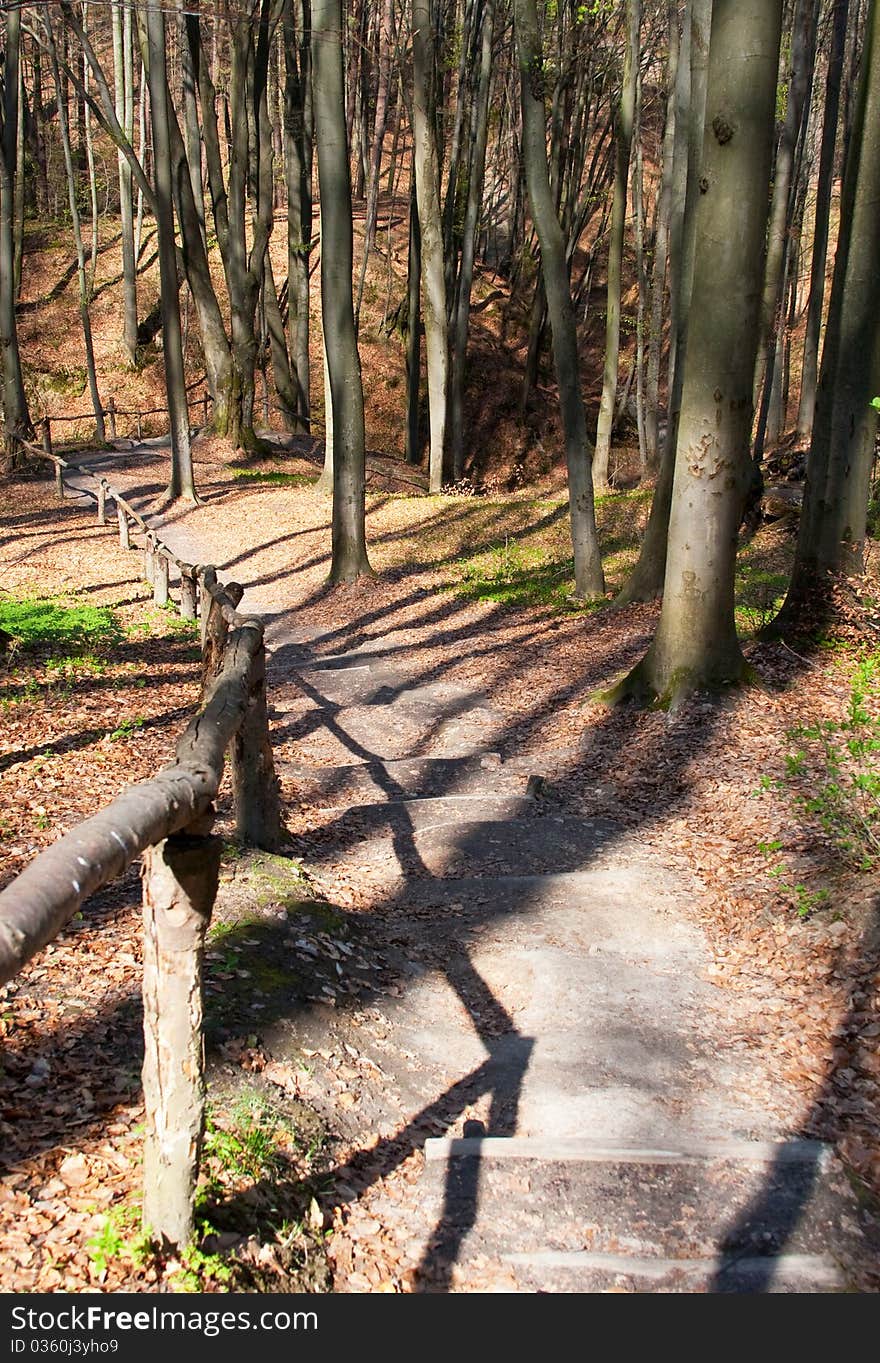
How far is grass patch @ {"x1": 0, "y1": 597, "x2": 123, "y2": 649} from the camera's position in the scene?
1191 centimetres

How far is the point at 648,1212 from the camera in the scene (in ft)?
12.7

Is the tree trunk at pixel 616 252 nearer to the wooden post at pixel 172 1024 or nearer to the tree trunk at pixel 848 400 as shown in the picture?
the tree trunk at pixel 848 400

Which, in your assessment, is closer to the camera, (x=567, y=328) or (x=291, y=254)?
(x=567, y=328)

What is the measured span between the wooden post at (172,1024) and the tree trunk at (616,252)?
2202 centimetres

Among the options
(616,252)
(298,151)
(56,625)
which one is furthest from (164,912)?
(298,151)

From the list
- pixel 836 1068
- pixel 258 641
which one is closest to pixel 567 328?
pixel 258 641

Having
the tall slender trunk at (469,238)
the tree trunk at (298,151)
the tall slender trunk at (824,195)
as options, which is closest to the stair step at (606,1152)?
the tall slender trunk at (824,195)

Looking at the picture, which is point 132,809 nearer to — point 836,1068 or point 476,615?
point 836,1068

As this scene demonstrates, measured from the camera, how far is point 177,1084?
3.06m

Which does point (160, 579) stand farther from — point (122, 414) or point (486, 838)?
point (122, 414)

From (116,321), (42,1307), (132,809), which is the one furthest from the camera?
(116,321)

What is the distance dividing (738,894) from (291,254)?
2761 cm

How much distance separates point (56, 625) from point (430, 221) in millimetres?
14464

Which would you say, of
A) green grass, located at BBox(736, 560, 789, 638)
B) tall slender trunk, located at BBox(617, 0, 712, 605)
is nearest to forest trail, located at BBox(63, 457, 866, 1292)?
green grass, located at BBox(736, 560, 789, 638)
